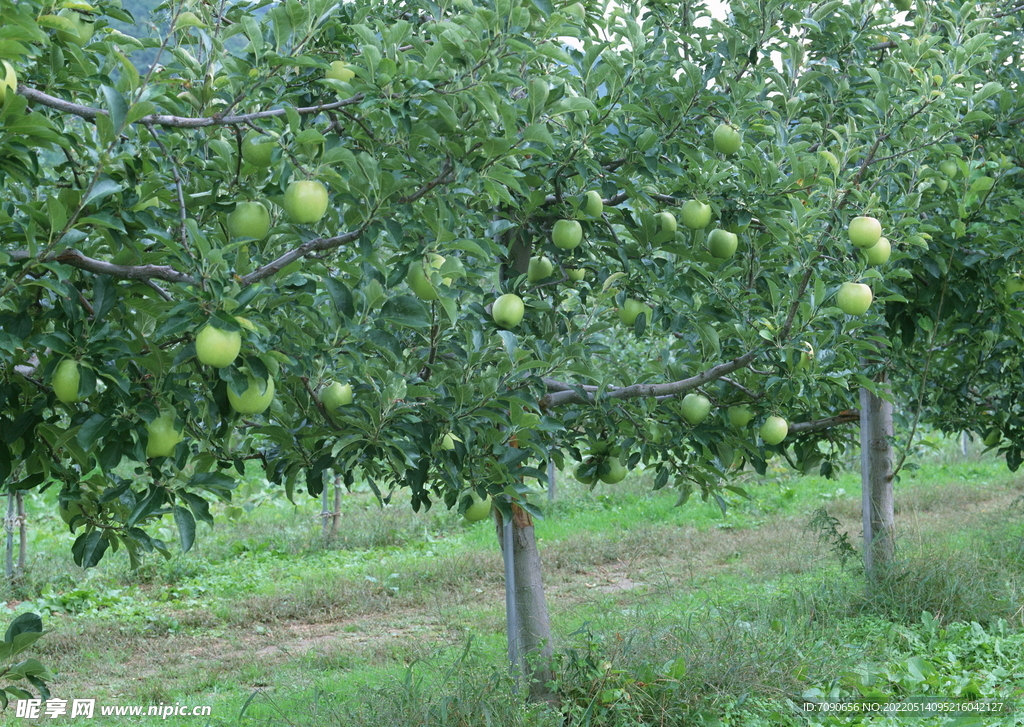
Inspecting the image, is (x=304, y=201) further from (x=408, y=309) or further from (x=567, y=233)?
(x=567, y=233)

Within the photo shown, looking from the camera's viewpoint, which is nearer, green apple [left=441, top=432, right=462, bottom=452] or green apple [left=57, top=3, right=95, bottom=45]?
green apple [left=57, top=3, right=95, bottom=45]

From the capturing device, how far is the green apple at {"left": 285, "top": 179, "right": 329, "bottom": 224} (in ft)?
6.21

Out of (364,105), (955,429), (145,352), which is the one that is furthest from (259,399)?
(955,429)

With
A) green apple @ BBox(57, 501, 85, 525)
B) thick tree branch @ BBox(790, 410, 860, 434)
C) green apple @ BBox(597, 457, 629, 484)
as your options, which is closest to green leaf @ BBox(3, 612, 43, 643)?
green apple @ BBox(57, 501, 85, 525)

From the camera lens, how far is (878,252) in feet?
8.59

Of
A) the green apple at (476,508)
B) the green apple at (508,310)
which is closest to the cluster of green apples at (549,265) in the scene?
the green apple at (508,310)

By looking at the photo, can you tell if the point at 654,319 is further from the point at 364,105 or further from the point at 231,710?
the point at 231,710

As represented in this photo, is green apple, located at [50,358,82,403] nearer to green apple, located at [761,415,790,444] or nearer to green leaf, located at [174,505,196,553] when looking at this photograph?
green leaf, located at [174,505,196,553]

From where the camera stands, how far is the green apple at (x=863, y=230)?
253cm

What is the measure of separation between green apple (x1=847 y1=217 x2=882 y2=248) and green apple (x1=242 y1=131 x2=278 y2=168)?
1.66 metres

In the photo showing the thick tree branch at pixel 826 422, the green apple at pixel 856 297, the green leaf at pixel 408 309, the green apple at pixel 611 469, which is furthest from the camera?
the thick tree branch at pixel 826 422

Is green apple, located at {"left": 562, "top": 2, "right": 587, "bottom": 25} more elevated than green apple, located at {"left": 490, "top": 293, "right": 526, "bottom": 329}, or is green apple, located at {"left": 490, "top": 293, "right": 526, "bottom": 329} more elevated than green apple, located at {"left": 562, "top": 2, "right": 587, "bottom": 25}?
green apple, located at {"left": 562, "top": 2, "right": 587, "bottom": 25}

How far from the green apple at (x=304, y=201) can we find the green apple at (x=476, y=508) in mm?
1047

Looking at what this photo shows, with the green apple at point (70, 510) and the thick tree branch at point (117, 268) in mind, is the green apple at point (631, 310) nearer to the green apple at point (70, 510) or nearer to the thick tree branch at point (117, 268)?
the thick tree branch at point (117, 268)
